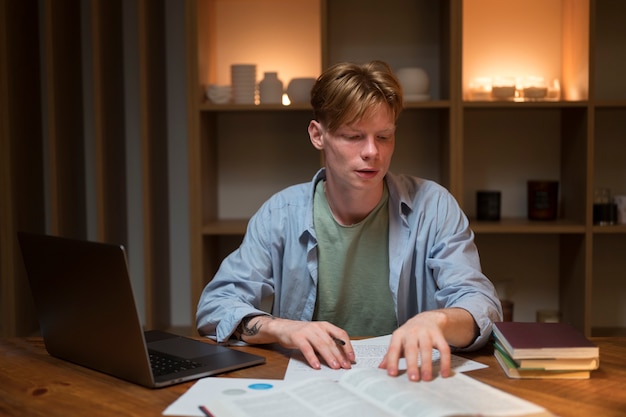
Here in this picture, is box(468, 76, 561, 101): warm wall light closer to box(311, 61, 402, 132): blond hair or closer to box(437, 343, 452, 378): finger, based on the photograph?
box(311, 61, 402, 132): blond hair

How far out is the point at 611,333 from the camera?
3.33 metres

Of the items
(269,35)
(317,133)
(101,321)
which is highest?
(269,35)

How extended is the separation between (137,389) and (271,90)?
76.3 inches

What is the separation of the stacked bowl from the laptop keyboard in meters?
1.74

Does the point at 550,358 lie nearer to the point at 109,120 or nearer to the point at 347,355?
the point at 347,355

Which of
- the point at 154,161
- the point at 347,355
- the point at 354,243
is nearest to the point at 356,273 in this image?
the point at 354,243

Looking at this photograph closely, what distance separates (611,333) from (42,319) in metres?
2.56

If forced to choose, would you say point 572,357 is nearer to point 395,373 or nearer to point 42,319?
point 395,373

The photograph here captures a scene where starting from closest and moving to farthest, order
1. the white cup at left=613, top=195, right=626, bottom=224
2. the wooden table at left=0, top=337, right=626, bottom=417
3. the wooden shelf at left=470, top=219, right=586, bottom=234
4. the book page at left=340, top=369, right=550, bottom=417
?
the book page at left=340, top=369, right=550, bottom=417 < the wooden table at left=0, top=337, right=626, bottom=417 < the wooden shelf at left=470, top=219, right=586, bottom=234 < the white cup at left=613, top=195, right=626, bottom=224

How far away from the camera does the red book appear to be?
1.38 metres

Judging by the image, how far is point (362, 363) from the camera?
4.77 feet

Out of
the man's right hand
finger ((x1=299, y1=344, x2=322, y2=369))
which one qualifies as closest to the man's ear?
the man's right hand

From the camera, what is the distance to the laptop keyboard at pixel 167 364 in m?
1.42

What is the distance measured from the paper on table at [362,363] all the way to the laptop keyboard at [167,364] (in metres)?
0.19
